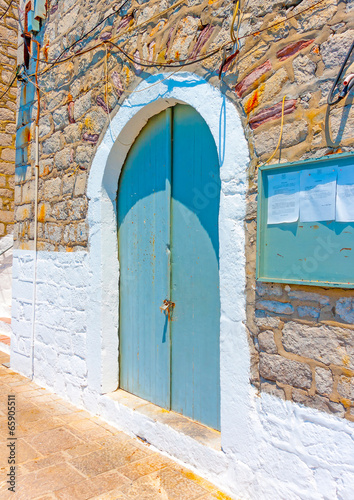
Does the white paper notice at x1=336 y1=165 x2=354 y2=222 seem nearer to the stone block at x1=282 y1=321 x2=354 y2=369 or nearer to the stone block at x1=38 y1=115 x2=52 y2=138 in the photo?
the stone block at x1=282 y1=321 x2=354 y2=369

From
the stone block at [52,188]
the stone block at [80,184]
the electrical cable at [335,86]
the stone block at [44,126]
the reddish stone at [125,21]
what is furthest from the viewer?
the stone block at [44,126]

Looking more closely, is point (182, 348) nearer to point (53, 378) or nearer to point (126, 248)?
point (126, 248)

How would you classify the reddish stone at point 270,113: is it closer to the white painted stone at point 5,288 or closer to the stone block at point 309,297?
the stone block at point 309,297

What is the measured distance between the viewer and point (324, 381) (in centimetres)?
190

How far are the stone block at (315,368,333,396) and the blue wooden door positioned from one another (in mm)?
809

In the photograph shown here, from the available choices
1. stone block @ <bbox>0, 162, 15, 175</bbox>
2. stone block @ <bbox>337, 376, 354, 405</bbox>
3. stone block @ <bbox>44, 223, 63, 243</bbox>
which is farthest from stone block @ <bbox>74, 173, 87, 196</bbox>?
stone block @ <bbox>0, 162, 15, 175</bbox>

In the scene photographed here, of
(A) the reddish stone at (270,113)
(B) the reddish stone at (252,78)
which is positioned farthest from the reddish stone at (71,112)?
(A) the reddish stone at (270,113)

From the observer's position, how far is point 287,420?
80.4 inches

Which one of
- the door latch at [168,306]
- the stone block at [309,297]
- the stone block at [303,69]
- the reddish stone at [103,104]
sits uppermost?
the reddish stone at [103,104]

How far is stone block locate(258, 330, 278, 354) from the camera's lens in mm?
2125

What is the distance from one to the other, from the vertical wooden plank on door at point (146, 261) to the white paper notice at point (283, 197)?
1031mm

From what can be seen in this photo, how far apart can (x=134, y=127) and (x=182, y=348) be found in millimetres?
1792

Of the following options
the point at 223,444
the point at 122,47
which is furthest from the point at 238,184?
the point at 122,47

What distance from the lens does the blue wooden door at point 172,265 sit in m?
2.69
